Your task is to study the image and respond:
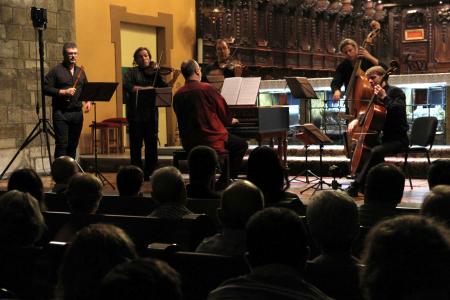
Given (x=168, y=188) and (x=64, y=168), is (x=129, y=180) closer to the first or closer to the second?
(x=64, y=168)

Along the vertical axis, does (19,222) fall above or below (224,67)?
below

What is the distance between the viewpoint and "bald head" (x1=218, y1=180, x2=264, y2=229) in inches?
123

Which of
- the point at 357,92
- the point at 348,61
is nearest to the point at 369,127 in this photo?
the point at 357,92

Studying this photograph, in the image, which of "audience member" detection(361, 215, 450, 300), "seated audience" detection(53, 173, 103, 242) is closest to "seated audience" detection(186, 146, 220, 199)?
"seated audience" detection(53, 173, 103, 242)

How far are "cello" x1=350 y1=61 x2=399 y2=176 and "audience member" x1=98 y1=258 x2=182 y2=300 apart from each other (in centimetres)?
555

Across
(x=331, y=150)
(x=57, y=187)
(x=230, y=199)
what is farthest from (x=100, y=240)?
(x=331, y=150)

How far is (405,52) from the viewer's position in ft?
58.8

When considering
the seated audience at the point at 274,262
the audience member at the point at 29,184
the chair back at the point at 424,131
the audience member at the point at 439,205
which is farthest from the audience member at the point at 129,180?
the chair back at the point at 424,131

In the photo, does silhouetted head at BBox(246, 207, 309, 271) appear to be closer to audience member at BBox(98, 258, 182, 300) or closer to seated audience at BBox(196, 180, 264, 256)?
audience member at BBox(98, 258, 182, 300)

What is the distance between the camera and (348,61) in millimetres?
7918

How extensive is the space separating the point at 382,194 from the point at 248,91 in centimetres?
424

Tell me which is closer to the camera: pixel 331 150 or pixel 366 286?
pixel 366 286

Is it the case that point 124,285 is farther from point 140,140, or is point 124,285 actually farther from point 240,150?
point 140,140

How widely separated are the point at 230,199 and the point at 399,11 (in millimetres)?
16433
